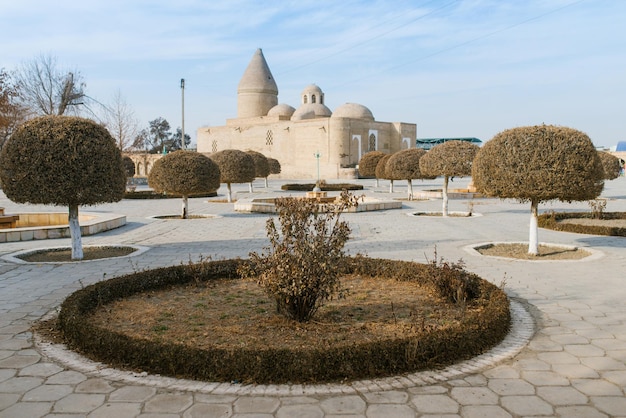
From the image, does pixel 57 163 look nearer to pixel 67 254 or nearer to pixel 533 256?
pixel 67 254

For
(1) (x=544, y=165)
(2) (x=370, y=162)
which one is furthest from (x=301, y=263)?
(2) (x=370, y=162)

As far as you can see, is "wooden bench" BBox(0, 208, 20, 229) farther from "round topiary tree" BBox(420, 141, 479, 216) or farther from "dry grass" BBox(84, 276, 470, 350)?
"round topiary tree" BBox(420, 141, 479, 216)

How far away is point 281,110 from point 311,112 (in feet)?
12.3

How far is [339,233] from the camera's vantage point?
446 centimetres

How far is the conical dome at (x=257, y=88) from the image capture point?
5997 centimetres

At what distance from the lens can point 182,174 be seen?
1395cm

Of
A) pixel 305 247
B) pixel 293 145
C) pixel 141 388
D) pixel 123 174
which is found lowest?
pixel 141 388

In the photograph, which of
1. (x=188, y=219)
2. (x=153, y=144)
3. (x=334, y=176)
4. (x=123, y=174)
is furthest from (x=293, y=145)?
(x=123, y=174)

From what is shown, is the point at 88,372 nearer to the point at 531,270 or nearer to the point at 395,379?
the point at 395,379

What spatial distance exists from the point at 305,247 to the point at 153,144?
80954mm

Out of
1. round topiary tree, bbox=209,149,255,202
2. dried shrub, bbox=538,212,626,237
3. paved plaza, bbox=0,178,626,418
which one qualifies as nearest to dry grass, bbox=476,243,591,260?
paved plaza, bbox=0,178,626,418

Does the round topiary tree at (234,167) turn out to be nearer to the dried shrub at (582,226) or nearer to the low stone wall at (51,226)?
the low stone wall at (51,226)

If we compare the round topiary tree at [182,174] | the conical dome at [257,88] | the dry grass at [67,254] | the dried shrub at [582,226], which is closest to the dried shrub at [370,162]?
the dried shrub at [582,226]

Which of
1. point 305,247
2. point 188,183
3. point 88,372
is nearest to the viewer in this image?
point 88,372
